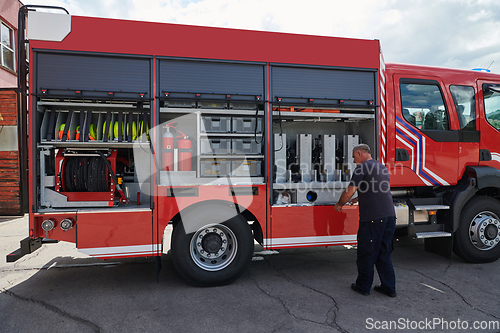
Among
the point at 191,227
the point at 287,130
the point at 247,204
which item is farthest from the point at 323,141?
the point at 191,227

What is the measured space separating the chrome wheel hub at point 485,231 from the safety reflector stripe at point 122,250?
4.44 meters

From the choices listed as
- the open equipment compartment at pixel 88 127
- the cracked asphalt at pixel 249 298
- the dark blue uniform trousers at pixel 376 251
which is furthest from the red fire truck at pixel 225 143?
the dark blue uniform trousers at pixel 376 251

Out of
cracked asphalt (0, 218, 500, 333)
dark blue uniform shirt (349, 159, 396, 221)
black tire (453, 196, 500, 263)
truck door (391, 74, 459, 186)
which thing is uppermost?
truck door (391, 74, 459, 186)

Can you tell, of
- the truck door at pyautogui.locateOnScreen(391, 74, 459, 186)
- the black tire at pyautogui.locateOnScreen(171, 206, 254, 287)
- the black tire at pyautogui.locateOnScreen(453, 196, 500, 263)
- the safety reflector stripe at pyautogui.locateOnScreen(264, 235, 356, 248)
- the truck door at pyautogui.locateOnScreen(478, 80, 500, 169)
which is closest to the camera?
the black tire at pyautogui.locateOnScreen(171, 206, 254, 287)

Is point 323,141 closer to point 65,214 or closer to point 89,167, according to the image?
point 89,167

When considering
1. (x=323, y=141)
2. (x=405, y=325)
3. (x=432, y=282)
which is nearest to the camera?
(x=405, y=325)

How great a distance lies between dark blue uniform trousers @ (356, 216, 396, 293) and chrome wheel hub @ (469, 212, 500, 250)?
6.21 feet

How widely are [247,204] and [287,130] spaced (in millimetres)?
1568

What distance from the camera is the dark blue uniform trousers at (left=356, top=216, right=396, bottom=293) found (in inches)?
138

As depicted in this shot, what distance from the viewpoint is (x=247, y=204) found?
12.5 feet

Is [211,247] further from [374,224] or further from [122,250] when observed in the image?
[374,224]

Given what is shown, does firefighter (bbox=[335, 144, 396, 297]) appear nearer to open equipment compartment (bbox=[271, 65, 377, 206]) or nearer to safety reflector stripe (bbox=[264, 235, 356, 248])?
safety reflector stripe (bbox=[264, 235, 356, 248])

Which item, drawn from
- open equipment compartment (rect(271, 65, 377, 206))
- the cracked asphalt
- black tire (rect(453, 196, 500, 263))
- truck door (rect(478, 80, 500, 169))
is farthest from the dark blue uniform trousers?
truck door (rect(478, 80, 500, 169))

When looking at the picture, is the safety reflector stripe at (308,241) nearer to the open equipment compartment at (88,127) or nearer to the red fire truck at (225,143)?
the red fire truck at (225,143)
